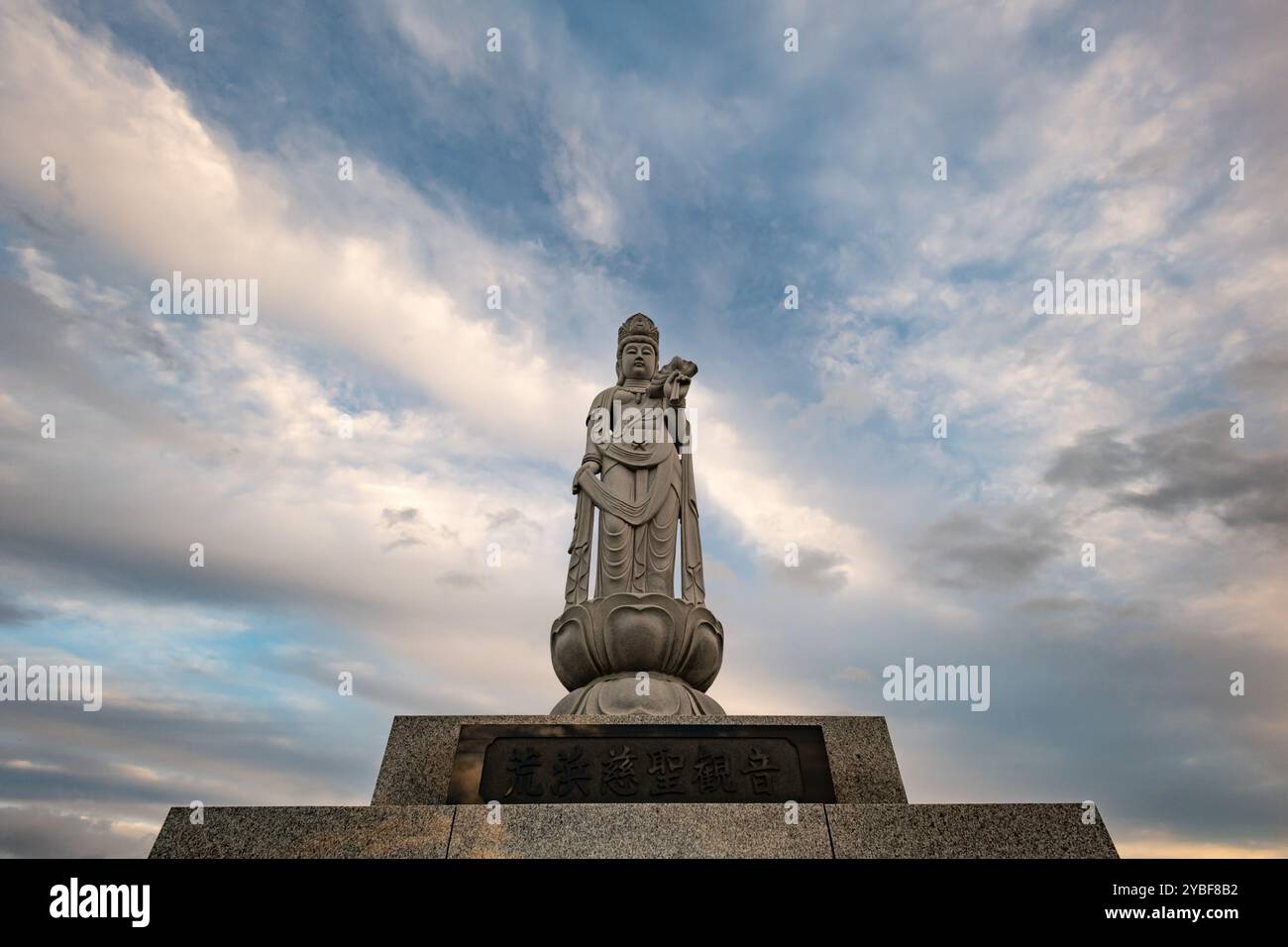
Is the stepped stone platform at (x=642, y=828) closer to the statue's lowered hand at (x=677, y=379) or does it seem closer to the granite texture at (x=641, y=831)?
the granite texture at (x=641, y=831)

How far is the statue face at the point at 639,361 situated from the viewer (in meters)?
11.7

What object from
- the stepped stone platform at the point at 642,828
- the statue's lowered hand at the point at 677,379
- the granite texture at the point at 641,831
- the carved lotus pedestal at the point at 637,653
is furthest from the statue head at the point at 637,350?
the granite texture at the point at 641,831

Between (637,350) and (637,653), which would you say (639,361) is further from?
(637,653)

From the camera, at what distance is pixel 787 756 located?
7633mm

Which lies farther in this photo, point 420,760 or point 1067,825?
point 420,760

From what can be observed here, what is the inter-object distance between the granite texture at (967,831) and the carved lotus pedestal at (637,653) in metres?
2.44

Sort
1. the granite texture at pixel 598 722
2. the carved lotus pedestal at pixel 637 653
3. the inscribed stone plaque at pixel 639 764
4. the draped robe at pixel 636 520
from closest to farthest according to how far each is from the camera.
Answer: the inscribed stone plaque at pixel 639 764
the granite texture at pixel 598 722
the carved lotus pedestal at pixel 637 653
the draped robe at pixel 636 520

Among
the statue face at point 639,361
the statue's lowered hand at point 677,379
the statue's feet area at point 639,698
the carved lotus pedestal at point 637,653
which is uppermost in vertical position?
the statue face at point 639,361

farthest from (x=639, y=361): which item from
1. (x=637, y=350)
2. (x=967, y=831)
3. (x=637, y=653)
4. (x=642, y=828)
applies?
(x=967, y=831)

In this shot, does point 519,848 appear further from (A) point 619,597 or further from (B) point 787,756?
(A) point 619,597

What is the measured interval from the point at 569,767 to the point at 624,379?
560cm

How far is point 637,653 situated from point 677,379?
11.5 ft
